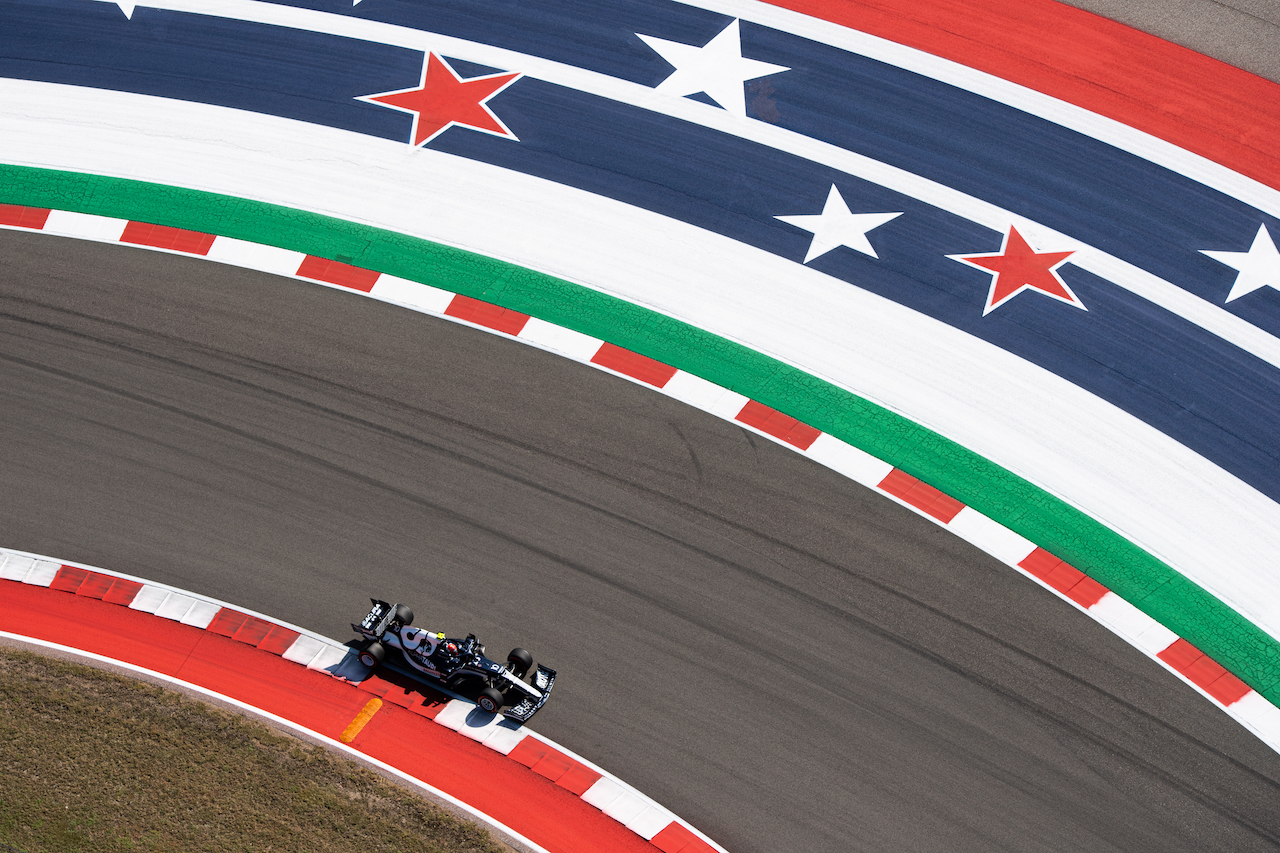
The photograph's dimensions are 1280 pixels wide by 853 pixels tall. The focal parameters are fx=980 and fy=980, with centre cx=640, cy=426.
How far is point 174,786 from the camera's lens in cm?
1348

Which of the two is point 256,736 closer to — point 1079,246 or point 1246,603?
point 1246,603

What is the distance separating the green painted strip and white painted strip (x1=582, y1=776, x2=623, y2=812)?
717 centimetres

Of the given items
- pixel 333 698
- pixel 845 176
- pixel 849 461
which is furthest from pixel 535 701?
pixel 845 176

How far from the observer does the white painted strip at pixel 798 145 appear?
19.3 metres

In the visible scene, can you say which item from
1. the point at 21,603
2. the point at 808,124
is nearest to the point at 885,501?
the point at 808,124

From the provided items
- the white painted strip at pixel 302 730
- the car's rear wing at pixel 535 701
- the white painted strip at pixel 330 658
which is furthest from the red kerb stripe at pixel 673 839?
the white painted strip at pixel 330 658

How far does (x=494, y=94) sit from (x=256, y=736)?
47.0 ft

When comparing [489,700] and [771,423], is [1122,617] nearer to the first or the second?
[771,423]

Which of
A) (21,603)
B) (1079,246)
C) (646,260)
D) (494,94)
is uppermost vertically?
(1079,246)

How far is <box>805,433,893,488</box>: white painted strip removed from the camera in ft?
55.7

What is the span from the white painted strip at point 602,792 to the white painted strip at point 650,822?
413 mm

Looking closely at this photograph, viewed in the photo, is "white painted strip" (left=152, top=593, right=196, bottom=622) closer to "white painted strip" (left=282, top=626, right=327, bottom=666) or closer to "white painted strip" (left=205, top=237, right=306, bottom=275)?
"white painted strip" (left=282, top=626, right=327, bottom=666)

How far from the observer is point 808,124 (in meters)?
21.7

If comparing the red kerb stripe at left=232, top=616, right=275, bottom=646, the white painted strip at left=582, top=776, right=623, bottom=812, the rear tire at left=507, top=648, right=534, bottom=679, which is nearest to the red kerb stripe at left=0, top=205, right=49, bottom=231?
the red kerb stripe at left=232, top=616, right=275, bottom=646
